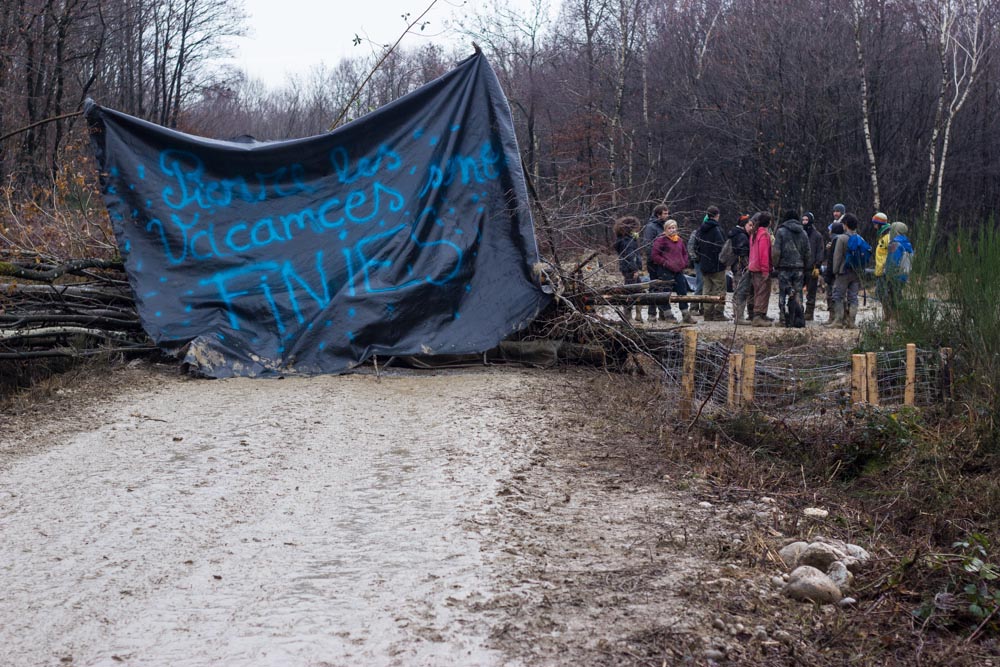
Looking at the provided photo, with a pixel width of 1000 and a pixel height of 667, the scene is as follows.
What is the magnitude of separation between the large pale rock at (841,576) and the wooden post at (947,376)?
3.32 metres

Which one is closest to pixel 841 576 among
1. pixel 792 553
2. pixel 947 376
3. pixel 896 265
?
pixel 792 553

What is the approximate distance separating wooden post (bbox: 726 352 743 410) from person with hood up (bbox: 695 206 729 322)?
8.14 metres

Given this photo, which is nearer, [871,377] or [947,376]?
[871,377]

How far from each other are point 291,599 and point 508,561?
0.96 meters

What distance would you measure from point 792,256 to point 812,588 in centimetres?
1045

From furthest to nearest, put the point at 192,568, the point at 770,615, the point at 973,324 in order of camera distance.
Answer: the point at 973,324
the point at 192,568
the point at 770,615

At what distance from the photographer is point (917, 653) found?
349 cm

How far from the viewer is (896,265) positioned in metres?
11.3

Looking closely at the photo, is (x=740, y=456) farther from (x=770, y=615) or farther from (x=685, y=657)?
(x=685, y=657)

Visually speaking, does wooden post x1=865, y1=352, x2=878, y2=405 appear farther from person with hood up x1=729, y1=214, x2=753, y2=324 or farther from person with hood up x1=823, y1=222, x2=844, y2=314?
person with hood up x1=823, y1=222, x2=844, y2=314

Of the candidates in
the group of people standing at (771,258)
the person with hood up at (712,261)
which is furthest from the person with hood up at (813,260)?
the person with hood up at (712,261)

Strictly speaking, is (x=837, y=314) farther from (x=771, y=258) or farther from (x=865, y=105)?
(x=865, y=105)

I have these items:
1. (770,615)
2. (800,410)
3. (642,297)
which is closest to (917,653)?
(770,615)

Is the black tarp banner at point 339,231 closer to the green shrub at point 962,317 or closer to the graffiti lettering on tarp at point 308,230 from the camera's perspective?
the graffiti lettering on tarp at point 308,230
